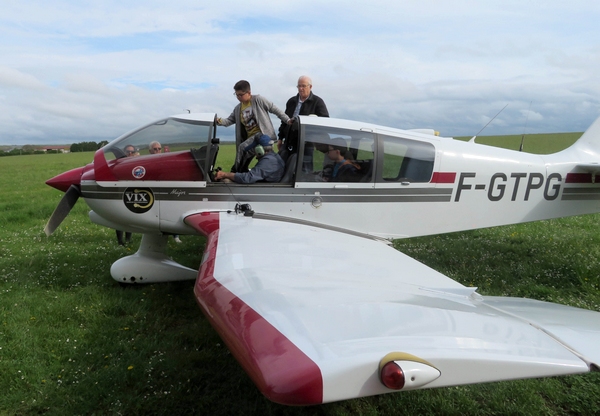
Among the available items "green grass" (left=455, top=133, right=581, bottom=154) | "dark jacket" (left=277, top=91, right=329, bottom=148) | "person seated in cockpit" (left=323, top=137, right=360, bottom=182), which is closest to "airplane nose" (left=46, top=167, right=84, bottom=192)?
"dark jacket" (left=277, top=91, right=329, bottom=148)

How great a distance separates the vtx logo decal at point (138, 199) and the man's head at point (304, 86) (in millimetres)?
2700

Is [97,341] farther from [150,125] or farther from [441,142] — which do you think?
[441,142]

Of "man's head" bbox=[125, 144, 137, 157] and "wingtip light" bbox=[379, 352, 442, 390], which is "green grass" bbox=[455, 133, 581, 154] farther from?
"wingtip light" bbox=[379, 352, 442, 390]

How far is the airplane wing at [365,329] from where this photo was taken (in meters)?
1.72

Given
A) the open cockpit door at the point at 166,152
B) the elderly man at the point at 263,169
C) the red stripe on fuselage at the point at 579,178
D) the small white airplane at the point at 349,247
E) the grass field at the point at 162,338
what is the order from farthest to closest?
the red stripe on fuselage at the point at 579,178 < the elderly man at the point at 263,169 < the open cockpit door at the point at 166,152 < the grass field at the point at 162,338 < the small white airplane at the point at 349,247

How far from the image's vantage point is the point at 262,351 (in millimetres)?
1871

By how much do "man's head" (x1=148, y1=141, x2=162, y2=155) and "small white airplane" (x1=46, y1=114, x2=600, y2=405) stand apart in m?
0.11

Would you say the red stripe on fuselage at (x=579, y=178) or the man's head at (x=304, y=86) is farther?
the man's head at (x=304, y=86)

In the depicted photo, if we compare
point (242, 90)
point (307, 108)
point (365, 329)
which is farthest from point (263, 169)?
point (365, 329)

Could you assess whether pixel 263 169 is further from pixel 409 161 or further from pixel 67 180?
pixel 67 180

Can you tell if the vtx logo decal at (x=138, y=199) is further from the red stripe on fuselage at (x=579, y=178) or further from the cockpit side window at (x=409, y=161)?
the red stripe on fuselage at (x=579, y=178)

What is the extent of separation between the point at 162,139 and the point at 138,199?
773 millimetres

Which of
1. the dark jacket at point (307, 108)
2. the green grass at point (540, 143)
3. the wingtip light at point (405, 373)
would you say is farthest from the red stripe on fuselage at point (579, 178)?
the green grass at point (540, 143)

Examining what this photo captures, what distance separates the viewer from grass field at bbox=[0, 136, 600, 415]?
122 inches
